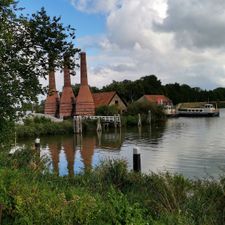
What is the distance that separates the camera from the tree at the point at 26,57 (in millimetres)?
8391

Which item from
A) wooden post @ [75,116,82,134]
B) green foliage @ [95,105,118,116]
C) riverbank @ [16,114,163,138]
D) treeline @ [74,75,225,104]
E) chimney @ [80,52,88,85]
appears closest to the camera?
riverbank @ [16,114,163,138]

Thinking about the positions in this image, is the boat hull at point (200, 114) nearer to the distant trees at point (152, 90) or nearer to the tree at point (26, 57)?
the distant trees at point (152, 90)

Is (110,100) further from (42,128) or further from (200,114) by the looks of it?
(200,114)

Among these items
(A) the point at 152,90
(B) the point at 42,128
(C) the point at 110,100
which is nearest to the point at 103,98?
(C) the point at 110,100

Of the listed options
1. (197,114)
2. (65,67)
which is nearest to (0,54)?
(65,67)

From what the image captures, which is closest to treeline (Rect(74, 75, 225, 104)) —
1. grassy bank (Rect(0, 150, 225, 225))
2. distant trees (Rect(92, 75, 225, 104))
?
distant trees (Rect(92, 75, 225, 104))

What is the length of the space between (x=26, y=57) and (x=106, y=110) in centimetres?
5820

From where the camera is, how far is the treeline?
110 metres

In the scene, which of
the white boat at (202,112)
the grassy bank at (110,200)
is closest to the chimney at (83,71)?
the white boat at (202,112)

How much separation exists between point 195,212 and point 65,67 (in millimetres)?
4736

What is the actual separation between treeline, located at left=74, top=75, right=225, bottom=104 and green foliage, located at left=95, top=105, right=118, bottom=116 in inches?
990

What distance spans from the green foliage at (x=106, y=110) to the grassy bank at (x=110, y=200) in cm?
5602

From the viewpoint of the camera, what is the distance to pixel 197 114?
98750mm

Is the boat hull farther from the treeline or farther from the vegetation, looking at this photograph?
the vegetation
